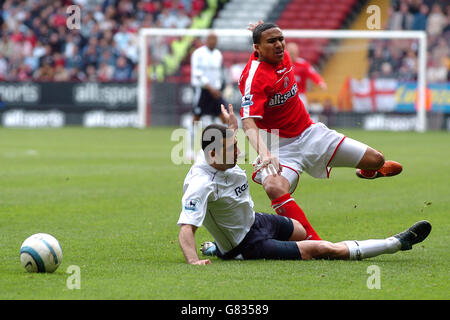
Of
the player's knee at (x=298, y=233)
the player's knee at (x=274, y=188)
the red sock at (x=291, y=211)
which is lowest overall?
the player's knee at (x=298, y=233)

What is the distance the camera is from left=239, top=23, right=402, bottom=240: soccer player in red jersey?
24.9 ft

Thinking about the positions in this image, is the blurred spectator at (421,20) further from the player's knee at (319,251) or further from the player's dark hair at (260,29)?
the player's knee at (319,251)

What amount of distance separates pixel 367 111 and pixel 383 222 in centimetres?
1757

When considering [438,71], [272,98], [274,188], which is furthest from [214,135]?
[438,71]

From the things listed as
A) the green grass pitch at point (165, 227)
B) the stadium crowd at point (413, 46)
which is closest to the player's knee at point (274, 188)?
→ the green grass pitch at point (165, 227)

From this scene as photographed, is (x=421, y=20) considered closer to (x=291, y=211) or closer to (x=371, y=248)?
(x=291, y=211)

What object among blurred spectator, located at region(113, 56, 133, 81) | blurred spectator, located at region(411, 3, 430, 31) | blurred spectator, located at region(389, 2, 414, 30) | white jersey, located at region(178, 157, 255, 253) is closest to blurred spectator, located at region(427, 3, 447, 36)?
blurred spectator, located at region(411, 3, 430, 31)

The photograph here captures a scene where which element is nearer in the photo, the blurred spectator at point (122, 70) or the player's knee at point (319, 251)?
the player's knee at point (319, 251)

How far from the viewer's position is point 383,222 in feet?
29.8

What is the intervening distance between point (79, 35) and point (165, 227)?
24.0m

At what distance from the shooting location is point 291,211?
745cm

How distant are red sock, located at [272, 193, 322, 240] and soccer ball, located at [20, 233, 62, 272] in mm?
2135

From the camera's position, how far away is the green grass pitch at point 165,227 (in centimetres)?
570

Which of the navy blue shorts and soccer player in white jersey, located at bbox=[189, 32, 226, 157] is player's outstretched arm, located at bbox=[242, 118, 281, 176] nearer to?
the navy blue shorts
